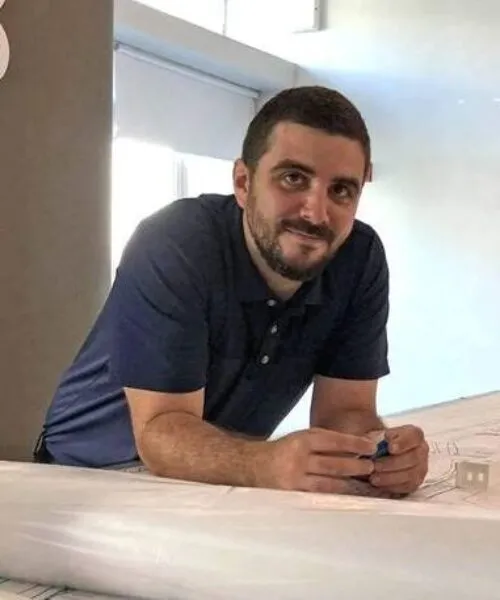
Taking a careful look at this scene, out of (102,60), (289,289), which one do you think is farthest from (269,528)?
(102,60)

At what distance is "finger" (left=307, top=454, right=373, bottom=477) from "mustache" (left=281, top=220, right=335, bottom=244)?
0.31m

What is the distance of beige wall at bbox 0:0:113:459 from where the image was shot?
5.12ft

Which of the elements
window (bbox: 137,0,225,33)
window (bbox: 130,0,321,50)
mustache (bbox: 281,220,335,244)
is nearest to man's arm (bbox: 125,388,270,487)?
mustache (bbox: 281,220,335,244)

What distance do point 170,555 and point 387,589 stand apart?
0.19 m

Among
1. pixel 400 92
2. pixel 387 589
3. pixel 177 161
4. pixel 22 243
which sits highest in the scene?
pixel 400 92

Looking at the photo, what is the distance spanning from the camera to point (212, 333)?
4.07 feet

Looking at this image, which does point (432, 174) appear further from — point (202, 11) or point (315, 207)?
point (315, 207)

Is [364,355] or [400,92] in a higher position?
Result: [400,92]

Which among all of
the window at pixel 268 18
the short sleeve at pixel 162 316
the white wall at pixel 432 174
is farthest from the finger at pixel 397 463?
the window at pixel 268 18

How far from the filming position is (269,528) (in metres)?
0.82

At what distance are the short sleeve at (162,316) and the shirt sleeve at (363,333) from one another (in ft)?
0.84

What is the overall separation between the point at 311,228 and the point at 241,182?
15 cm

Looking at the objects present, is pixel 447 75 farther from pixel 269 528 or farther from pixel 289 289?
pixel 269 528

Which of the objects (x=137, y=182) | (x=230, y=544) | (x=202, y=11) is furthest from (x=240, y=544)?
(x=202, y=11)
